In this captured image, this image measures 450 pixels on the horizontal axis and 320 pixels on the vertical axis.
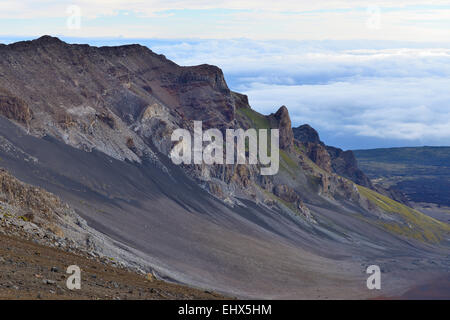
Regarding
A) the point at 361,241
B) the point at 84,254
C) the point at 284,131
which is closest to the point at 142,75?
the point at 284,131

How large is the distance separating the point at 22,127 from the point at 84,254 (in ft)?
169

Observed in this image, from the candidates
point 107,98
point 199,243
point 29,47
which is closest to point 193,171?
point 107,98

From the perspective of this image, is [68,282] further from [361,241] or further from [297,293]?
[361,241]

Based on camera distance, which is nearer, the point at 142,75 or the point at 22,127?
the point at 22,127

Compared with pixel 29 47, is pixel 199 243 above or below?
below

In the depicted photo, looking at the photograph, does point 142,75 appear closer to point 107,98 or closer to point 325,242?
point 107,98

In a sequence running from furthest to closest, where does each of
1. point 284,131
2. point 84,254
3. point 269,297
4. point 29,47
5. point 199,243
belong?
point 284,131, point 29,47, point 199,243, point 269,297, point 84,254

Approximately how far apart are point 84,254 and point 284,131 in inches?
5174

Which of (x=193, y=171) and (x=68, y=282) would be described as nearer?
(x=68, y=282)
